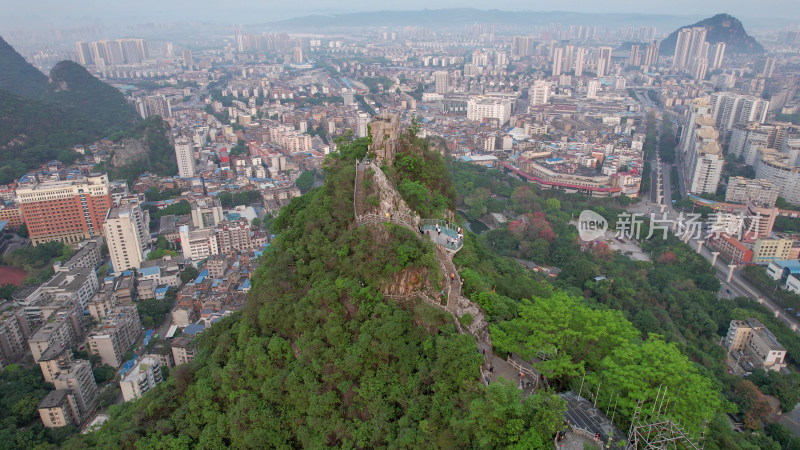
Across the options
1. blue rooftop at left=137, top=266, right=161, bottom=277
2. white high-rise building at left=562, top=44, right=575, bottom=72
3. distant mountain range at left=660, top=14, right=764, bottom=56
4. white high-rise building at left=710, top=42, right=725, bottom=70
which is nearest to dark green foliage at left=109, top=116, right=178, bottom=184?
blue rooftop at left=137, top=266, right=161, bottom=277

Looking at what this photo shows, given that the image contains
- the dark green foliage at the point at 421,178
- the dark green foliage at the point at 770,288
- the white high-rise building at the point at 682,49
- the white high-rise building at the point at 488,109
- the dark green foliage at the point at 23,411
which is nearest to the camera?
the dark green foliage at the point at 421,178

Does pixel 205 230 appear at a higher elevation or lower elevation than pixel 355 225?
lower

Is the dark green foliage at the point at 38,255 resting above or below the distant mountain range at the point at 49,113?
below

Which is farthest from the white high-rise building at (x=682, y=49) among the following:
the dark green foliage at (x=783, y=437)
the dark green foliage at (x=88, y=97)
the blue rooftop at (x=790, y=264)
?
the dark green foliage at (x=783, y=437)

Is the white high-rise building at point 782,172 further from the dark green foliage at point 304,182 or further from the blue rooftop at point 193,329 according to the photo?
the blue rooftop at point 193,329

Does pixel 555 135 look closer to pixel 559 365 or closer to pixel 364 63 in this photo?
pixel 559 365

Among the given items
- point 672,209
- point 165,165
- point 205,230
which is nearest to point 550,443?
point 205,230
